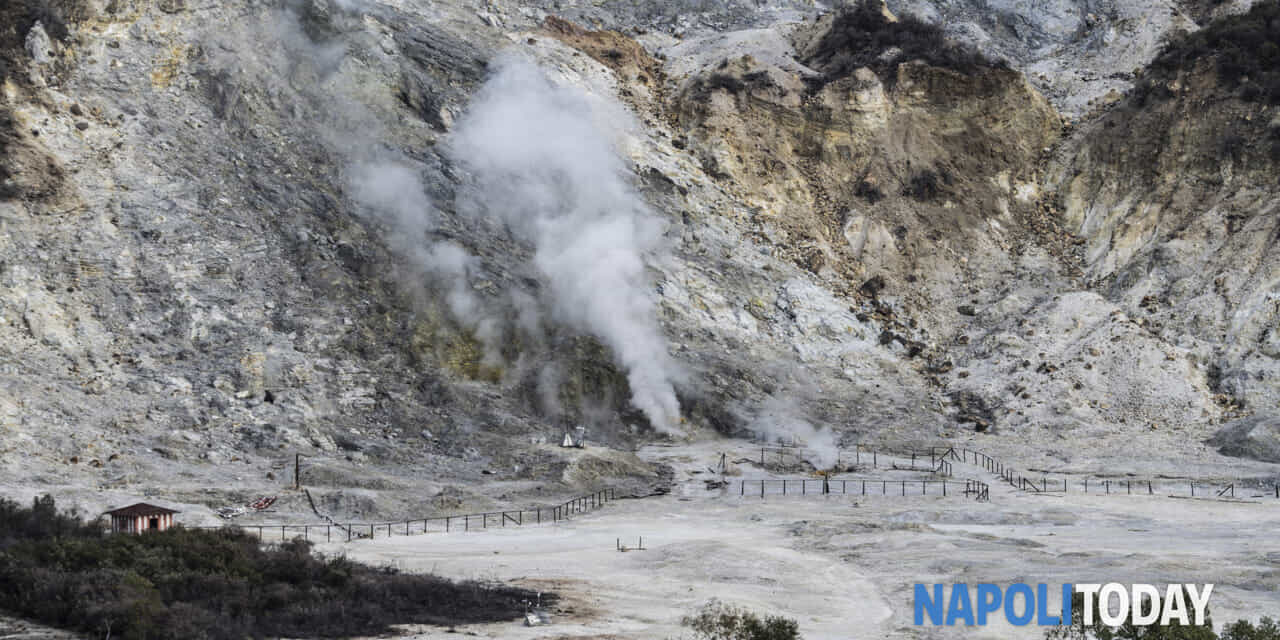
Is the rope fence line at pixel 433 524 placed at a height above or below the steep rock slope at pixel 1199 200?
below

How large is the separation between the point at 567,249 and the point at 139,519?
93.5 feet

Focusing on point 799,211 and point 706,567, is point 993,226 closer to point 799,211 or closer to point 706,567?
point 799,211

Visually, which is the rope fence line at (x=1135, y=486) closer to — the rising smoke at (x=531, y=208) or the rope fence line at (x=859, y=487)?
the rope fence line at (x=859, y=487)

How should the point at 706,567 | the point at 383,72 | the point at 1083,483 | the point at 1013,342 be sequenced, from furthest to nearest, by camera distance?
1. the point at 383,72
2. the point at 1013,342
3. the point at 1083,483
4. the point at 706,567

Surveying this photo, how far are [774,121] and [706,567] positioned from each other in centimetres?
4165

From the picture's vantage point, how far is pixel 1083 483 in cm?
4091

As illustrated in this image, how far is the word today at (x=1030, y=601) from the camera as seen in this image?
2075 centimetres

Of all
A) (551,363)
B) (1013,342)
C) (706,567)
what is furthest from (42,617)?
(1013,342)

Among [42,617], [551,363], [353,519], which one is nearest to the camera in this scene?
[42,617]

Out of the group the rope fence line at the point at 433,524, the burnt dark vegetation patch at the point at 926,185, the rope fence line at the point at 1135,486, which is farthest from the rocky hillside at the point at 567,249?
the rope fence line at the point at 1135,486

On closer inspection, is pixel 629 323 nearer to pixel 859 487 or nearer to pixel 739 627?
pixel 859 487

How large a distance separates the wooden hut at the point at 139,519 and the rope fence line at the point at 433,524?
2.39 meters

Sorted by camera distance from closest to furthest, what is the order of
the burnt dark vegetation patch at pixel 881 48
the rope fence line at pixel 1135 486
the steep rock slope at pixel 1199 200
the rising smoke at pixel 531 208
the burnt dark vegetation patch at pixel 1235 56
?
the rope fence line at pixel 1135 486 → the rising smoke at pixel 531 208 → the steep rock slope at pixel 1199 200 → the burnt dark vegetation patch at pixel 1235 56 → the burnt dark vegetation patch at pixel 881 48

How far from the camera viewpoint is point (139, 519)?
2842 cm
